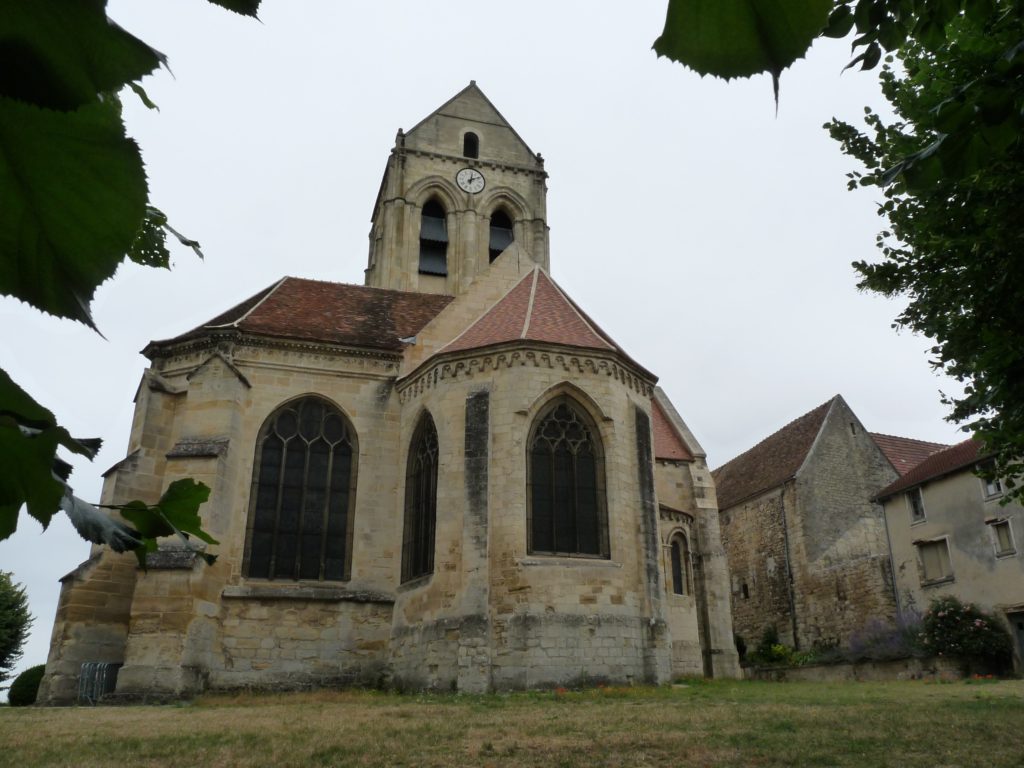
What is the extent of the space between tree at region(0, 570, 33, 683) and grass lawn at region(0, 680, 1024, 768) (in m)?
24.1

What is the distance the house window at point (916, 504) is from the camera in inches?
981

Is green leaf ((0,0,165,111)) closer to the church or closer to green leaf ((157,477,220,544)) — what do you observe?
green leaf ((157,477,220,544))

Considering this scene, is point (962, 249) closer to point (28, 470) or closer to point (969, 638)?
point (28, 470)

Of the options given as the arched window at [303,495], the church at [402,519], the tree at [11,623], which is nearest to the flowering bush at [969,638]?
the church at [402,519]

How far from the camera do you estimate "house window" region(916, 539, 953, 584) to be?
23734mm

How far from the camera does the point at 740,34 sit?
2.09 ft

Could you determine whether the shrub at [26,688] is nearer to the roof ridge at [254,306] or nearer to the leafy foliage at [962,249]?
the roof ridge at [254,306]

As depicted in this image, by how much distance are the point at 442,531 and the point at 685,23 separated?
15000 mm

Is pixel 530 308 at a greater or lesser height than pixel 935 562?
greater

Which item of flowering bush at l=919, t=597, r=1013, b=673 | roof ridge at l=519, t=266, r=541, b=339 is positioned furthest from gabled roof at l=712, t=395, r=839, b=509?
roof ridge at l=519, t=266, r=541, b=339

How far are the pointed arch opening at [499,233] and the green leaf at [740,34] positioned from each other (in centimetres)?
2817

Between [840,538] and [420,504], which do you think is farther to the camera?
[840,538]

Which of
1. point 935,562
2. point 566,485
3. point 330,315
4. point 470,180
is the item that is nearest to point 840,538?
point 935,562

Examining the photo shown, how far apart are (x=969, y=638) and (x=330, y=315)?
58.6 ft
